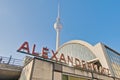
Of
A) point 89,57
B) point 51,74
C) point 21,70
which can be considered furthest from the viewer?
point 89,57

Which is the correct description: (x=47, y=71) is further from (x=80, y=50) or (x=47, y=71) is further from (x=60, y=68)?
(x=80, y=50)

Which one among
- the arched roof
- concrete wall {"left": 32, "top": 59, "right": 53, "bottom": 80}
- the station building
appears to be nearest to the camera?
concrete wall {"left": 32, "top": 59, "right": 53, "bottom": 80}

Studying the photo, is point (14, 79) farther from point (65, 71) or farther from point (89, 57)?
point (89, 57)

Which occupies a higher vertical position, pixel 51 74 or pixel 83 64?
pixel 83 64

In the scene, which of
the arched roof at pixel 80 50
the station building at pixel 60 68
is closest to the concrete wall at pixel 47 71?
the station building at pixel 60 68

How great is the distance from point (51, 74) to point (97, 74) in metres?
9.45

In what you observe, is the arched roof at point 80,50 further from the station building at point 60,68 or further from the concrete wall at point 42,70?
the concrete wall at point 42,70

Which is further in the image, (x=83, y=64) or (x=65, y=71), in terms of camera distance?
(x=83, y=64)

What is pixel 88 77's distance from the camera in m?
20.2

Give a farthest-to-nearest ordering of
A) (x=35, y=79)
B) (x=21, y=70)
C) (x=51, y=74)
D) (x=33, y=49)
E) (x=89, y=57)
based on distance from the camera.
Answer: (x=89, y=57) → (x=21, y=70) → (x=33, y=49) → (x=51, y=74) → (x=35, y=79)

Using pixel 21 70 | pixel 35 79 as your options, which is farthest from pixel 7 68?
pixel 35 79

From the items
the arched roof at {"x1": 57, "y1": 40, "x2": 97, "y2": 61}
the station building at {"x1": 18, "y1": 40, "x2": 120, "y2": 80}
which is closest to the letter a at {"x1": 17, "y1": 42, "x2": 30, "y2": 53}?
the station building at {"x1": 18, "y1": 40, "x2": 120, "y2": 80}

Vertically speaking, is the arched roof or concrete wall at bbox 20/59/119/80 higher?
the arched roof

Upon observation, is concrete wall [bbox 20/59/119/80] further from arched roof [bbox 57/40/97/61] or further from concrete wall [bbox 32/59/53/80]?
arched roof [bbox 57/40/97/61]
